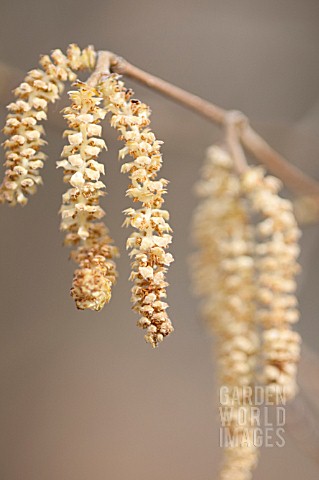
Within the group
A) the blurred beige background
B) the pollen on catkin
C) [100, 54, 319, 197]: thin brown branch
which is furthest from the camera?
the blurred beige background

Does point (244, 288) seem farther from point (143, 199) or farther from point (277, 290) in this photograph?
point (143, 199)

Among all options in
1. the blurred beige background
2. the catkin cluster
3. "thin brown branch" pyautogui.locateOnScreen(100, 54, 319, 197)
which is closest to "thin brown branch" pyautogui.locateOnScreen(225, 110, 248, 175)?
"thin brown branch" pyautogui.locateOnScreen(100, 54, 319, 197)

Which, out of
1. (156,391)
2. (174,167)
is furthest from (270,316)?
(156,391)

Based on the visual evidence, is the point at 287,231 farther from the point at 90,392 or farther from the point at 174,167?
the point at 90,392

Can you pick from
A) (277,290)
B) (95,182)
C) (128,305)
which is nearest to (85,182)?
(95,182)

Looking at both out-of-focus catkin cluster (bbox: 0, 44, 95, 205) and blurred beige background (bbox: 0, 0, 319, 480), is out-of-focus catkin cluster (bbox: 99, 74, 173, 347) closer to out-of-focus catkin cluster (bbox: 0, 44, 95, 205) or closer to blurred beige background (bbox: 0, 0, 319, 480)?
out-of-focus catkin cluster (bbox: 0, 44, 95, 205)
